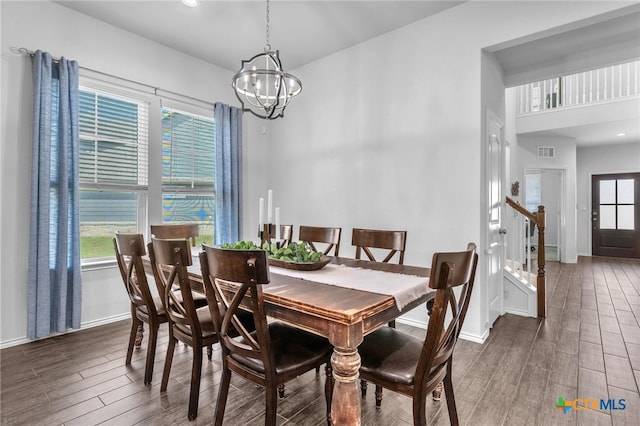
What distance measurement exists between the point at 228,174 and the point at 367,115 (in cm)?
191

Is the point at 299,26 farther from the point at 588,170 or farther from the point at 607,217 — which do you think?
the point at 607,217

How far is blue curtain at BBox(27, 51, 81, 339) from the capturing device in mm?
2729

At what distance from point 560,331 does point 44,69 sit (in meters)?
5.24

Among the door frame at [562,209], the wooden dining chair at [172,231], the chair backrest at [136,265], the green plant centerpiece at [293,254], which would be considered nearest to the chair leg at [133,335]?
the chair backrest at [136,265]

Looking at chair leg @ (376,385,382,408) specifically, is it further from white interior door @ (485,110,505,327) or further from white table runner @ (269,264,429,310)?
white interior door @ (485,110,505,327)

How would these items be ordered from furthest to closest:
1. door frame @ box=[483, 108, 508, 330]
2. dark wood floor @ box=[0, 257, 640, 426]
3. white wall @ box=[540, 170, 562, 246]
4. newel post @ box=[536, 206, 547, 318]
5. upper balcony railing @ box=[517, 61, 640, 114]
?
white wall @ box=[540, 170, 562, 246] → upper balcony railing @ box=[517, 61, 640, 114] → newel post @ box=[536, 206, 547, 318] → door frame @ box=[483, 108, 508, 330] → dark wood floor @ box=[0, 257, 640, 426]

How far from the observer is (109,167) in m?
3.31

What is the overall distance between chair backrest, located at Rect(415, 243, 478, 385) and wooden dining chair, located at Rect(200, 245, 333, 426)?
508 mm

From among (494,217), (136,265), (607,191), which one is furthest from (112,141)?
(607,191)

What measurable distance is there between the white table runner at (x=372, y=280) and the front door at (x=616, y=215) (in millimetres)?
8378

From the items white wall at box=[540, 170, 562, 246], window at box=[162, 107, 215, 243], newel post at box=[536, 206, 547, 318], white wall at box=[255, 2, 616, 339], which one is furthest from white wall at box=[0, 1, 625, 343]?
white wall at box=[540, 170, 562, 246]

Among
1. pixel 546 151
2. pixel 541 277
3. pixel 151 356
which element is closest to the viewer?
pixel 151 356

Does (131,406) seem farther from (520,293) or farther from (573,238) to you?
(573,238)

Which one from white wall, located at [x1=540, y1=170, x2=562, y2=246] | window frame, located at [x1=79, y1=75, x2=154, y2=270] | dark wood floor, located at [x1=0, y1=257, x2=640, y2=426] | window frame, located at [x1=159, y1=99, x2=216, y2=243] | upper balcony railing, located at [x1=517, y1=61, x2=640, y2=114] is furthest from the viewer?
white wall, located at [x1=540, y1=170, x2=562, y2=246]
